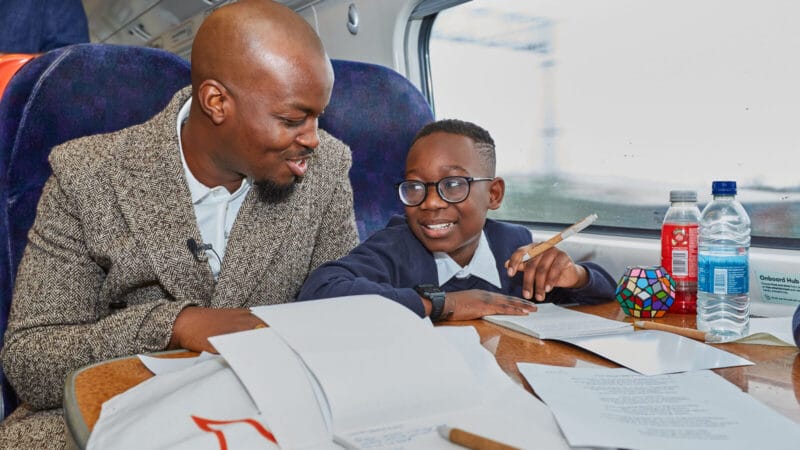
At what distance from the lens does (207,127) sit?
1.39 m

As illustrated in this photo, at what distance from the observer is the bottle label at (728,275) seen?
3.56 ft

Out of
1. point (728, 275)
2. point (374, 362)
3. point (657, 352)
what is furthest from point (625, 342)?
point (374, 362)

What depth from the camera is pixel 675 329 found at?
1107mm

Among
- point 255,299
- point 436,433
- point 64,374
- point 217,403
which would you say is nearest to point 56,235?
point 64,374

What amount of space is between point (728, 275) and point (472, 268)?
0.63m

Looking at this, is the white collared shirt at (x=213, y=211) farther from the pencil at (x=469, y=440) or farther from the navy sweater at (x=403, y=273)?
the pencil at (x=469, y=440)

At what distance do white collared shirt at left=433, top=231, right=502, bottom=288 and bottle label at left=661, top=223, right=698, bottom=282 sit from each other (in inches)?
15.9

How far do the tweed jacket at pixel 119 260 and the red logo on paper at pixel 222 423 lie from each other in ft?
1.52

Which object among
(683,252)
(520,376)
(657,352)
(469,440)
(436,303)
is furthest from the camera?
(683,252)

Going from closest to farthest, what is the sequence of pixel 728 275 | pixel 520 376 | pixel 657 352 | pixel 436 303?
1. pixel 520 376
2. pixel 657 352
3. pixel 728 275
4. pixel 436 303

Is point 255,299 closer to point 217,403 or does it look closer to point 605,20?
point 217,403

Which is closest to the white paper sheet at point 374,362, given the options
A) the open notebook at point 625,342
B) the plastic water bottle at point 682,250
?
the open notebook at point 625,342

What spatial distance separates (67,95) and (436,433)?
1.20 metres

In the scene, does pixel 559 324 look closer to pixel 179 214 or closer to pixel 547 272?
pixel 547 272
